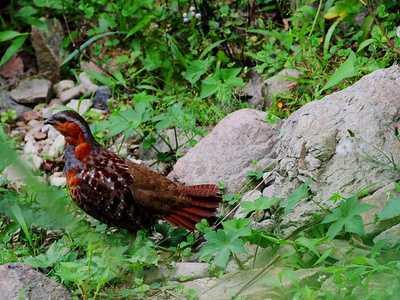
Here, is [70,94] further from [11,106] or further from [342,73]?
[342,73]

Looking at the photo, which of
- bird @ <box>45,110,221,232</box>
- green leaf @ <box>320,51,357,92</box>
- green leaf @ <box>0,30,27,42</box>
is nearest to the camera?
bird @ <box>45,110,221,232</box>

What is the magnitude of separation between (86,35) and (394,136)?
281 centimetres

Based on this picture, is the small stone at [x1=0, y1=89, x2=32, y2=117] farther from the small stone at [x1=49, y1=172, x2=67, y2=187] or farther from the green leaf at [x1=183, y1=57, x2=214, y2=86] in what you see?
the green leaf at [x1=183, y1=57, x2=214, y2=86]

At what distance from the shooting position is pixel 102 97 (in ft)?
17.2

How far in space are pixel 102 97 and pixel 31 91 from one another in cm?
59

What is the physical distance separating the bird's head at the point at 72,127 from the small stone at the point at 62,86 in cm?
174

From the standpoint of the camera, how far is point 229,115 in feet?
14.2

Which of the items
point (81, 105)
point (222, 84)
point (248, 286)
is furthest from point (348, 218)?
point (81, 105)

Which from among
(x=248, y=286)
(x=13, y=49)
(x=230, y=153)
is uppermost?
(x=13, y=49)

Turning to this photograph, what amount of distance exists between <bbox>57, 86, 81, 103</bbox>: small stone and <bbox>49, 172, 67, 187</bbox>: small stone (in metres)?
0.87

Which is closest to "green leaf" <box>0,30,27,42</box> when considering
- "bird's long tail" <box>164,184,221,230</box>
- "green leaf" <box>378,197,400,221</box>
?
"bird's long tail" <box>164,184,221,230</box>

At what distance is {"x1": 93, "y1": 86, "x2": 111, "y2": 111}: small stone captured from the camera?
17.1 ft

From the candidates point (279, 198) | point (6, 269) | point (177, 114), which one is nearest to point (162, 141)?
point (177, 114)

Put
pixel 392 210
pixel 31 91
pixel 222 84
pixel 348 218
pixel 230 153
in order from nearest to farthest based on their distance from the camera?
pixel 392 210
pixel 348 218
pixel 230 153
pixel 222 84
pixel 31 91
